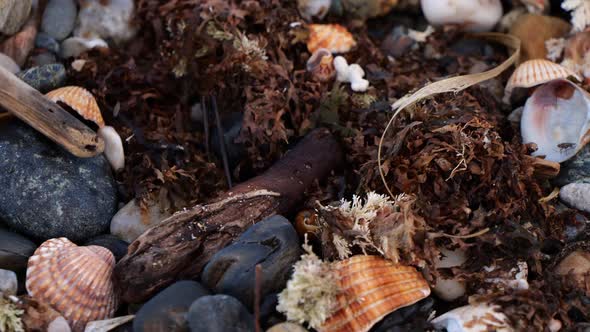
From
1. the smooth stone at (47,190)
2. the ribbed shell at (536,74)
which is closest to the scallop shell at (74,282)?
the smooth stone at (47,190)

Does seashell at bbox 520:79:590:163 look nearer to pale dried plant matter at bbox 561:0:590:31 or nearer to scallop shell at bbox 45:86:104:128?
pale dried plant matter at bbox 561:0:590:31

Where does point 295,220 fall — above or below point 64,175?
below

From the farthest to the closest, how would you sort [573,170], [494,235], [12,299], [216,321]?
[573,170] → [494,235] → [12,299] → [216,321]

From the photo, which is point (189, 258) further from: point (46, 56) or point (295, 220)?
point (46, 56)

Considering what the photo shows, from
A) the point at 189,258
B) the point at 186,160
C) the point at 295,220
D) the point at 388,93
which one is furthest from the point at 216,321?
the point at 388,93

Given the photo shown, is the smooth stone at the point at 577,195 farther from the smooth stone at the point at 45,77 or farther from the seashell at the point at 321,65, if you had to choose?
the smooth stone at the point at 45,77

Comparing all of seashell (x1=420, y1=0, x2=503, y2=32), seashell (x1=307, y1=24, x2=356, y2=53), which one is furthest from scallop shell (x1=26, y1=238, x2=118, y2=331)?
seashell (x1=420, y1=0, x2=503, y2=32)
